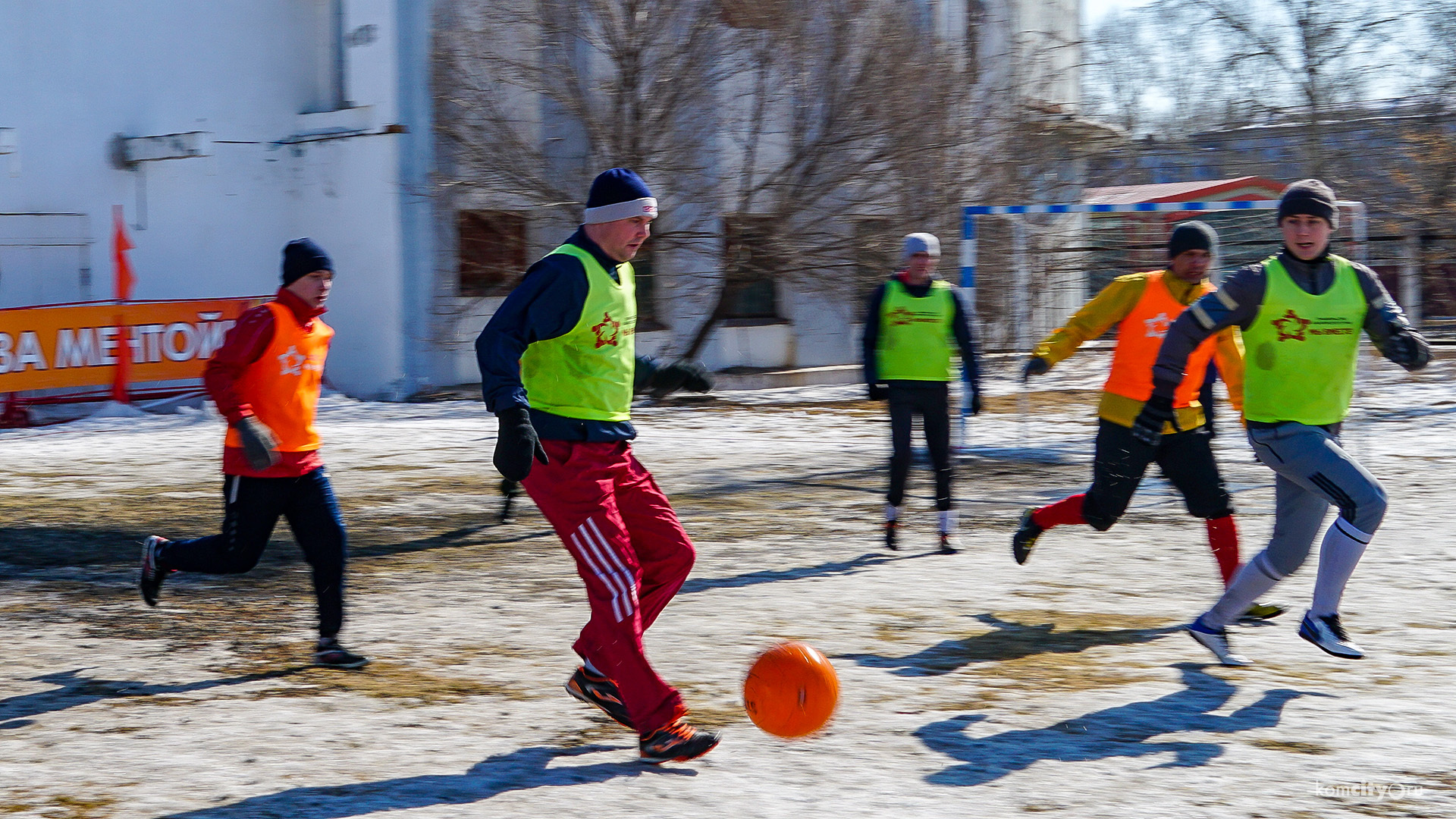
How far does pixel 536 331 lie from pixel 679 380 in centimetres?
1216

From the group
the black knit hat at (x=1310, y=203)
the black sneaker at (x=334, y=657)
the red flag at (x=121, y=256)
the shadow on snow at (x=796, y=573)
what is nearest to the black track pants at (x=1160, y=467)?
the black knit hat at (x=1310, y=203)

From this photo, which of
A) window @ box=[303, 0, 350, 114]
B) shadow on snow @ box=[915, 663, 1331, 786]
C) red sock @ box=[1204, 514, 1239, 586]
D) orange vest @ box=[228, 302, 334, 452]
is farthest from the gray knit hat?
window @ box=[303, 0, 350, 114]

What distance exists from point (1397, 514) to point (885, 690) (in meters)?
5.35

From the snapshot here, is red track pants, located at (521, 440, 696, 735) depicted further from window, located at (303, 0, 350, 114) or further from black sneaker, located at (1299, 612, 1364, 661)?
window, located at (303, 0, 350, 114)

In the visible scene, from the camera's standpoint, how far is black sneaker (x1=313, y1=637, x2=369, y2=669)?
5.64 m

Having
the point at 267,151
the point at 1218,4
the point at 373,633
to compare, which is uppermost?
the point at 1218,4

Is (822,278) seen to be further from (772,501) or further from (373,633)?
(373,633)

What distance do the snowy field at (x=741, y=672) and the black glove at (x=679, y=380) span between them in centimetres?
Result: 589

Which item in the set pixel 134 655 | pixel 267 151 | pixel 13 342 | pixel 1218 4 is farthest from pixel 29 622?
pixel 1218 4

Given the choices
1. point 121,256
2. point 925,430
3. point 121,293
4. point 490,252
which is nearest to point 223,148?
point 121,256

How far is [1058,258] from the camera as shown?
1744 cm

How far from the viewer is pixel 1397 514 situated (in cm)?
922

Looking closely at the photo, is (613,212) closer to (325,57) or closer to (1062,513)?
(1062,513)

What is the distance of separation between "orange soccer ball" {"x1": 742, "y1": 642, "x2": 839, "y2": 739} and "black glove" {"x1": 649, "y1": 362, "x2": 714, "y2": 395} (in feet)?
39.3
